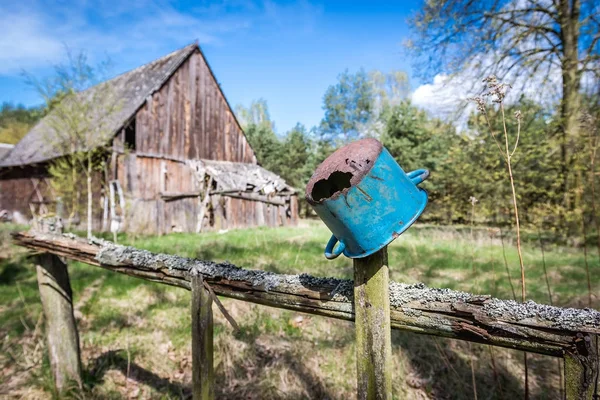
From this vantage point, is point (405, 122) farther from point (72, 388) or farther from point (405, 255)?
point (72, 388)

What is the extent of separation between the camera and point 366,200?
120 centimetres

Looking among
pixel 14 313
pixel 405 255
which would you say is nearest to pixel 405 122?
pixel 405 255

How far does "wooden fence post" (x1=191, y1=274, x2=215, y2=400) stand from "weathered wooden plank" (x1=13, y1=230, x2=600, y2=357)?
0.10m

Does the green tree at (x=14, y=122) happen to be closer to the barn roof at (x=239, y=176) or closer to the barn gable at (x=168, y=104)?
the barn gable at (x=168, y=104)

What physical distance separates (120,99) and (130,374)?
1115 cm

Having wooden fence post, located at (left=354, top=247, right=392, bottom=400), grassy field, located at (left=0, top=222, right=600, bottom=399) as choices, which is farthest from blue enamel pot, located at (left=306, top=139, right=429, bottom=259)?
grassy field, located at (left=0, top=222, right=600, bottom=399)

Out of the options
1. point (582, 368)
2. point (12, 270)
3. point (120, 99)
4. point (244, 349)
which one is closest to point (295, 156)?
point (120, 99)

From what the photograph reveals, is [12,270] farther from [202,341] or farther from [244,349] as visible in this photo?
[202,341]

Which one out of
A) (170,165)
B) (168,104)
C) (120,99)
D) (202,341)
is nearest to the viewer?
(202,341)

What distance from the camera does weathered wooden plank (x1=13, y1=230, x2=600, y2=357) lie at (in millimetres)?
1127

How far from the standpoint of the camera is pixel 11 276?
240 inches

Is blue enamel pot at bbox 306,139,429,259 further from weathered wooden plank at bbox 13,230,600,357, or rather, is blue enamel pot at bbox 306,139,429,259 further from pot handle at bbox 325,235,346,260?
weathered wooden plank at bbox 13,230,600,357

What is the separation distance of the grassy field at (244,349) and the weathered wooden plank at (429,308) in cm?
165

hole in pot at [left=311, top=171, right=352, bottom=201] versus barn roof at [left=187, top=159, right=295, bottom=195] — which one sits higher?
barn roof at [left=187, top=159, right=295, bottom=195]
